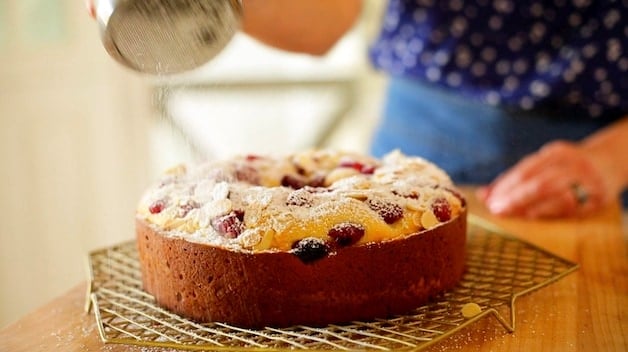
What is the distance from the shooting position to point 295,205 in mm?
1001

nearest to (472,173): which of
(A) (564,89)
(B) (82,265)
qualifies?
(A) (564,89)

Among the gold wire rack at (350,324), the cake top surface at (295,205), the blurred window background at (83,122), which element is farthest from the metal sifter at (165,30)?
the blurred window background at (83,122)

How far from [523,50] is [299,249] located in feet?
2.88

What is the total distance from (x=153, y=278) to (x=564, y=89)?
0.93 metres

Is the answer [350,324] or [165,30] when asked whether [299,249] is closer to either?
[350,324]

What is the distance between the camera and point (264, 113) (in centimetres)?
372

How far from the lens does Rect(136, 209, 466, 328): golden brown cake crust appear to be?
95 cm

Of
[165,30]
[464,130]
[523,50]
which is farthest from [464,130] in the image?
[165,30]

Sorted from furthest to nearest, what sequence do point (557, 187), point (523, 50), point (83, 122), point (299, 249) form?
point (83, 122)
point (523, 50)
point (557, 187)
point (299, 249)

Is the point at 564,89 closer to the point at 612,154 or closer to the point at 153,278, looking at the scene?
the point at 612,154

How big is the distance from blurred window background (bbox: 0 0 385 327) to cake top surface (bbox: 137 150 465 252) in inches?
58.9

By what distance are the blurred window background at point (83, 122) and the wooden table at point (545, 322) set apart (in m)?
1.62

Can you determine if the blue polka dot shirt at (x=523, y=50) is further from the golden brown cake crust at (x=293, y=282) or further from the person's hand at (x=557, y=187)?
the golden brown cake crust at (x=293, y=282)

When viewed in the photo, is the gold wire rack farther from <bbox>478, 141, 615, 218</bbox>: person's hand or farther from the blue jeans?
the blue jeans
